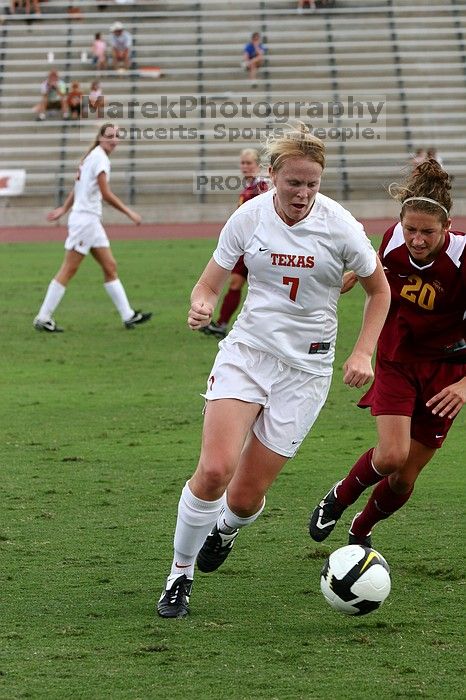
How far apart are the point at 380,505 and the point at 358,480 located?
0.67ft

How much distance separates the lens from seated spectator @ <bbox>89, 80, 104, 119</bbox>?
29.9 metres

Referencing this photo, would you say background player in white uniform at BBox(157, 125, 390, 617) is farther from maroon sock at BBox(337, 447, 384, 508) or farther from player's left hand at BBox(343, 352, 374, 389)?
maroon sock at BBox(337, 447, 384, 508)

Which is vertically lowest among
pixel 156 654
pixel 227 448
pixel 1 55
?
pixel 1 55

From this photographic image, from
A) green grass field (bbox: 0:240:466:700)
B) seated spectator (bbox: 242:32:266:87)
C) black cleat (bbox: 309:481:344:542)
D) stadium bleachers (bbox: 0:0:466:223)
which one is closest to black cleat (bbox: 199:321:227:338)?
green grass field (bbox: 0:240:466:700)

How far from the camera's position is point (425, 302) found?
17.8ft

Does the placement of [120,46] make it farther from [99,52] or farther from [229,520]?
[229,520]

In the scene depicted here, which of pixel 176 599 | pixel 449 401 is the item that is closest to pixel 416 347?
pixel 449 401

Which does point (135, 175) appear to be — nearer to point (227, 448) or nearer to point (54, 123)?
point (54, 123)

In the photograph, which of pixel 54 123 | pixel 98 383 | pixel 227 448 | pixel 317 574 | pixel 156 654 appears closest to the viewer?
pixel 156 654

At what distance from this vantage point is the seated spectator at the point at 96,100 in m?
29.9

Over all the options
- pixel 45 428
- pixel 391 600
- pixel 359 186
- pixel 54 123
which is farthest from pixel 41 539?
pixel 54 123

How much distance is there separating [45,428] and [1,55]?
25.7 meters

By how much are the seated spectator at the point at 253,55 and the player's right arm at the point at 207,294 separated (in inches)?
1063

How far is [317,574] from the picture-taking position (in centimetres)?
547
